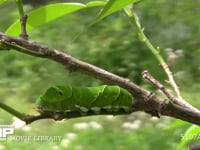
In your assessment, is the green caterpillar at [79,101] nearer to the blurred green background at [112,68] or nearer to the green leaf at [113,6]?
the green leaf at [113,6]

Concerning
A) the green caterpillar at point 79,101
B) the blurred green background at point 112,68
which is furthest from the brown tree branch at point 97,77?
the blurred green background at point 112,68

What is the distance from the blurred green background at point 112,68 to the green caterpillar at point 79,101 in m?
1.71

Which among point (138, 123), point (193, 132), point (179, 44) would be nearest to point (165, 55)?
point (179, 44)

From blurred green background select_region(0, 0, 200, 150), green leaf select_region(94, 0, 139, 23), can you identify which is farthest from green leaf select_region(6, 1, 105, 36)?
blurred green background select_region(0, 0, 200, 150)

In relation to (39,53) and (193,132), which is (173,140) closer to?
(193,132)

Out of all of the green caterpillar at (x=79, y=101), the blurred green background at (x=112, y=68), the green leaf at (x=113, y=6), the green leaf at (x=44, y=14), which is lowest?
the green caterpillar at (x=79, y=101)

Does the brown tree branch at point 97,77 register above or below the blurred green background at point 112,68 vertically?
below

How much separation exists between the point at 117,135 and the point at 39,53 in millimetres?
1901

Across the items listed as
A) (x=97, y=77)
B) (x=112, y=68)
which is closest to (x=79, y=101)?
(x=97, y=77)

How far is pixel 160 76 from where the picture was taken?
239cm

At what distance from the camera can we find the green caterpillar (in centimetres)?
31

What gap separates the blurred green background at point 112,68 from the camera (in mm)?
2127

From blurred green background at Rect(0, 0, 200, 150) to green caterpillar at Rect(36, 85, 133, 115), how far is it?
67.5 inches

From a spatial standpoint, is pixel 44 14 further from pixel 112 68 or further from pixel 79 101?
pixel 112 68
